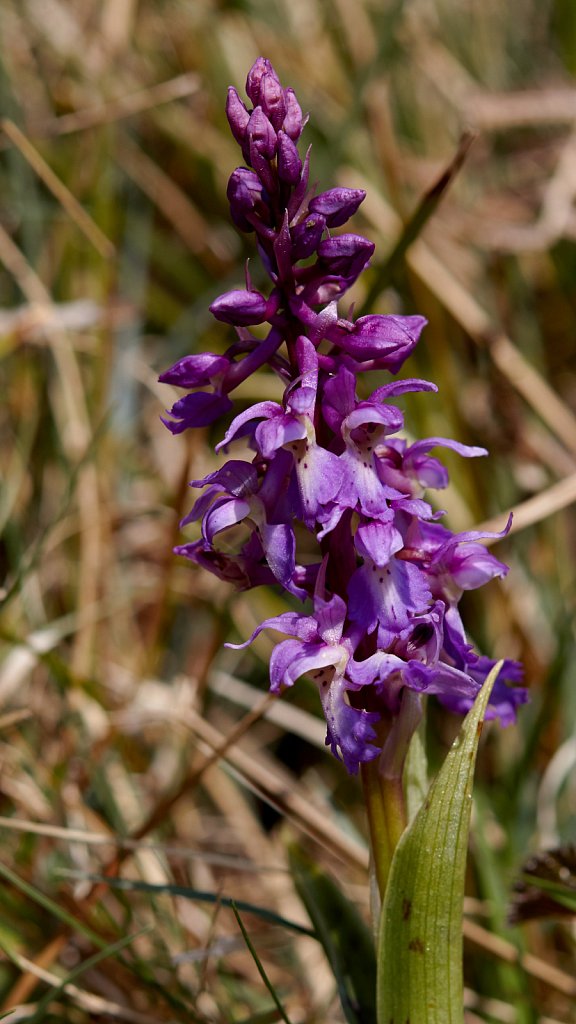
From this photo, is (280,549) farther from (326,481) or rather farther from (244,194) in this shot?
(244,194)

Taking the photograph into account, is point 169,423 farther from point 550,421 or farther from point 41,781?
point 550,421

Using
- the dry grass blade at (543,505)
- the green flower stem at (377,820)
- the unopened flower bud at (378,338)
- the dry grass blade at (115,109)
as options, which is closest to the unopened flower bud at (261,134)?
the unopened flower bud at (378,338)

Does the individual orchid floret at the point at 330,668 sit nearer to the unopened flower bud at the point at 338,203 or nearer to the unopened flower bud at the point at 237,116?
the unopened flower bud at the point at 338,203

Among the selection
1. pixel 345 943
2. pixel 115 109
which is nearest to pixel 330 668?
pixel 345 943

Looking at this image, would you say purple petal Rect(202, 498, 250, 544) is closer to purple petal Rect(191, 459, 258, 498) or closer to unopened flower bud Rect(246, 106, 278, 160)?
purple petal Rect(191, 459, 258, 498)

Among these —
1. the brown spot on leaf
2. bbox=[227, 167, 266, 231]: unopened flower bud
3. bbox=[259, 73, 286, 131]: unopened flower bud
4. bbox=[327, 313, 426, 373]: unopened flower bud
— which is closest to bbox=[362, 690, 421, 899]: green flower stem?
the brown spot on leaf
